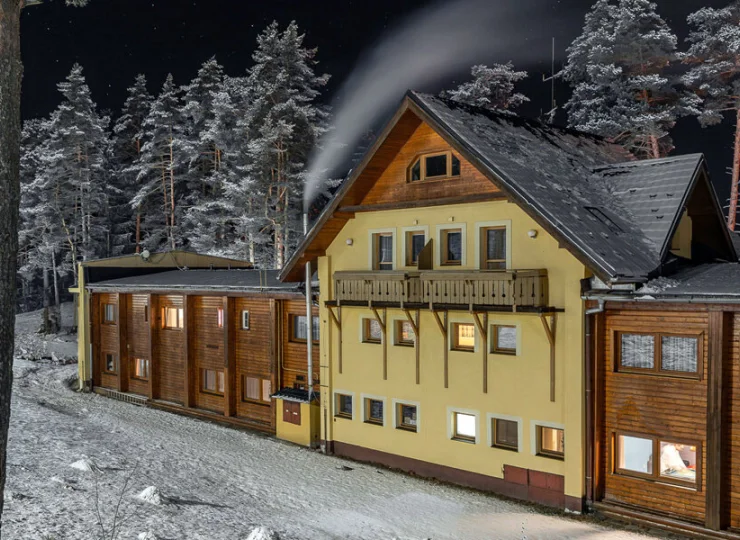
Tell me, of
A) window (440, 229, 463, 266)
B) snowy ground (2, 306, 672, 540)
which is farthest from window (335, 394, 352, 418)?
window (440, 229, 463, 266)

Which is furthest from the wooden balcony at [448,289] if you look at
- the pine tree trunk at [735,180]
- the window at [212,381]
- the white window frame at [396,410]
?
the pine tree trunk at [735,180]

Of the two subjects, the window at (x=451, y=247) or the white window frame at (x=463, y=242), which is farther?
the window at (x=451, y=247)

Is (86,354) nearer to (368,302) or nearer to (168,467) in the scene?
(168,467)

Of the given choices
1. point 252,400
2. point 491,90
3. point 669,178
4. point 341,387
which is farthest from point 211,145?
point 669,178

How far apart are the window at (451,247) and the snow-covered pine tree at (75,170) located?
42156 millimetres

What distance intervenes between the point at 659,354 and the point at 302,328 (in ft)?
48.2

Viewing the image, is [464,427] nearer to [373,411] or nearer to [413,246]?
[373,411]

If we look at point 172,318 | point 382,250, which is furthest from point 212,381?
point 382,250

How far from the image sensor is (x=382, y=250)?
76.2 ft

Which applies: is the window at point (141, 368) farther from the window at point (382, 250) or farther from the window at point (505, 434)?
the window at point (505, 434)

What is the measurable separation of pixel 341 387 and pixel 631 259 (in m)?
11.7

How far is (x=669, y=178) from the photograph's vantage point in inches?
808

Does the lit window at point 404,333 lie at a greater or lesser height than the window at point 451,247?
lesser

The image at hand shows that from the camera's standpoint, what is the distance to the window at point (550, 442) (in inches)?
725
